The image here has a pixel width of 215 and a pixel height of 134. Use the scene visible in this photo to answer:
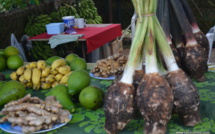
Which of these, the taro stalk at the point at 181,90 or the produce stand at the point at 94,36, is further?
the produce stand at the point at 94,36

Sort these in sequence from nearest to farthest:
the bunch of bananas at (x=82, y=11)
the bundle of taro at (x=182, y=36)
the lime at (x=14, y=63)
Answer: the bundle of taro at (x=182, y=36) < the lime at (x=14, y=63) < the bunch of bananas at (x=82, y=11)

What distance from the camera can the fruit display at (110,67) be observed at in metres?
1.98

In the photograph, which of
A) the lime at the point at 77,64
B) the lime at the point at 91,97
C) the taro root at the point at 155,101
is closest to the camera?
the taro root at the point at 155,101

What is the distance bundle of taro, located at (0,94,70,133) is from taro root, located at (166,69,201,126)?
1.75 ft

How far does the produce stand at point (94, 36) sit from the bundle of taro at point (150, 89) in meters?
3.42

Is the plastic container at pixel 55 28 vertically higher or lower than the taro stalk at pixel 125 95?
lower

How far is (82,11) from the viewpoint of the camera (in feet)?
22.8

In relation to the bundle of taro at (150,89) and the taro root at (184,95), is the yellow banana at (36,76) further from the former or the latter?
the taro root at (184,95)

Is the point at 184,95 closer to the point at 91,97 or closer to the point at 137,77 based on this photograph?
the point at 137,77

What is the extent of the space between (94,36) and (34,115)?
3.65 meters

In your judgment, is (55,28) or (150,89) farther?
(55,28)

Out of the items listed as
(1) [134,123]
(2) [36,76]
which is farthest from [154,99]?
(2) [36,76]

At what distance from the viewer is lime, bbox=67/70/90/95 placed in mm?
1589

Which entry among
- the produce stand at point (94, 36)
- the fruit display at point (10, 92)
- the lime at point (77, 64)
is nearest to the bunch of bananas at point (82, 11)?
the produce stand at point (94, 36)
